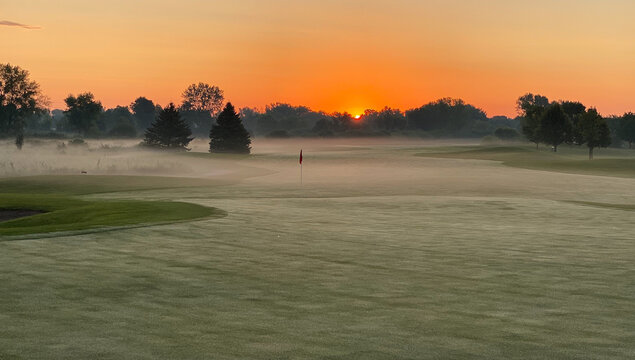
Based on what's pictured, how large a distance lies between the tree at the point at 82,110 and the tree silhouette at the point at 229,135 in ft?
208

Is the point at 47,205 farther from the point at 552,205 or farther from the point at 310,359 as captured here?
the point at 310,359

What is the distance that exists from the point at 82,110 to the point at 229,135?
2635 inches

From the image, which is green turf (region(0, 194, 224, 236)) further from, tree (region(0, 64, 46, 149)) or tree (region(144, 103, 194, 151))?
tree (region(0, 64, 46, 149))

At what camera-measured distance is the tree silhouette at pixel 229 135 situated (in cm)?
12269

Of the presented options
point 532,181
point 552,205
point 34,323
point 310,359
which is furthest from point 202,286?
point 532,181

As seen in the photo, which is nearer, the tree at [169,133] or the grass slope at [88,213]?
the grass slope at [88,213]

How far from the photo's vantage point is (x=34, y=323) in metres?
10.9

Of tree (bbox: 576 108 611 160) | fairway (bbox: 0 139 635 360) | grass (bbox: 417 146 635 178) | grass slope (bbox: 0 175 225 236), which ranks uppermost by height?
tree (bbox: 576 108 611 160)

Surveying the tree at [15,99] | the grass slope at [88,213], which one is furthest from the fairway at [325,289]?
the tree at [15,99]

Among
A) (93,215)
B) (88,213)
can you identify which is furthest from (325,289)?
(88,213)

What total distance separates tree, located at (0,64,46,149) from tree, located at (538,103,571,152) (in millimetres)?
100311

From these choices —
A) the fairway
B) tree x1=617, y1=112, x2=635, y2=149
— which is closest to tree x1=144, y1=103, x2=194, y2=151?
the fairway

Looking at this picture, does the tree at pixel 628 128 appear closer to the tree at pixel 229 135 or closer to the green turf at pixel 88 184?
the tree at pixel 229 135

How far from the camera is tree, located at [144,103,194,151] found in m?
126
